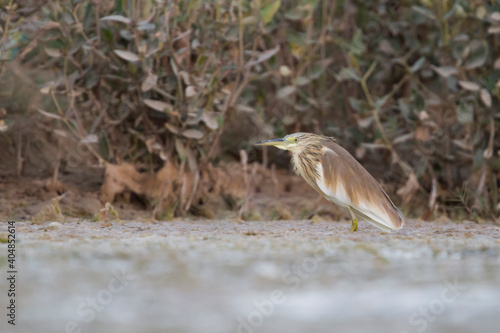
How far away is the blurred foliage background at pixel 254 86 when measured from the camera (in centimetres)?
→ 426

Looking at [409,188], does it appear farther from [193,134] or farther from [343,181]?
[343,181]

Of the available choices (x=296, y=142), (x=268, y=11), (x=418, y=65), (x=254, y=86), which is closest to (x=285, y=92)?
(x=254, y=86)

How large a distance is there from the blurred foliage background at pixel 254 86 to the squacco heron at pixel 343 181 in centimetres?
95

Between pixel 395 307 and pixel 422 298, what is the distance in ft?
0.38

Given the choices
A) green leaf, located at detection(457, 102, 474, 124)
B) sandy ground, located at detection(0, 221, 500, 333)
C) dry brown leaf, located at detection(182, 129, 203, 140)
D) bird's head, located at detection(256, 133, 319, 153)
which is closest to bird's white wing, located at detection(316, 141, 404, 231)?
bird's head, located at detection(256, 133, 319, 153)

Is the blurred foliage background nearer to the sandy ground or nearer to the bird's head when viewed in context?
the bird's head

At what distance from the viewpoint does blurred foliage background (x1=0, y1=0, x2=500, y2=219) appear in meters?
4.26

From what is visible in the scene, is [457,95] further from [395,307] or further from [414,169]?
[395,307]

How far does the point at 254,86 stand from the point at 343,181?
2097 millimetres

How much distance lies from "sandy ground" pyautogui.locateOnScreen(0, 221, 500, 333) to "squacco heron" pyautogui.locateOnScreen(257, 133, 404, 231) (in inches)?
11.4

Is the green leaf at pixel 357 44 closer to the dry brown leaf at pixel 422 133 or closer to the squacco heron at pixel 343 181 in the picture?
the dry brown leaf at pixel 422 133

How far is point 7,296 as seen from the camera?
2.07 meters

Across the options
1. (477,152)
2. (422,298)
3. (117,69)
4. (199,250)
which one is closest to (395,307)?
(422,298)

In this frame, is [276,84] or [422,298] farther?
[276,84]
